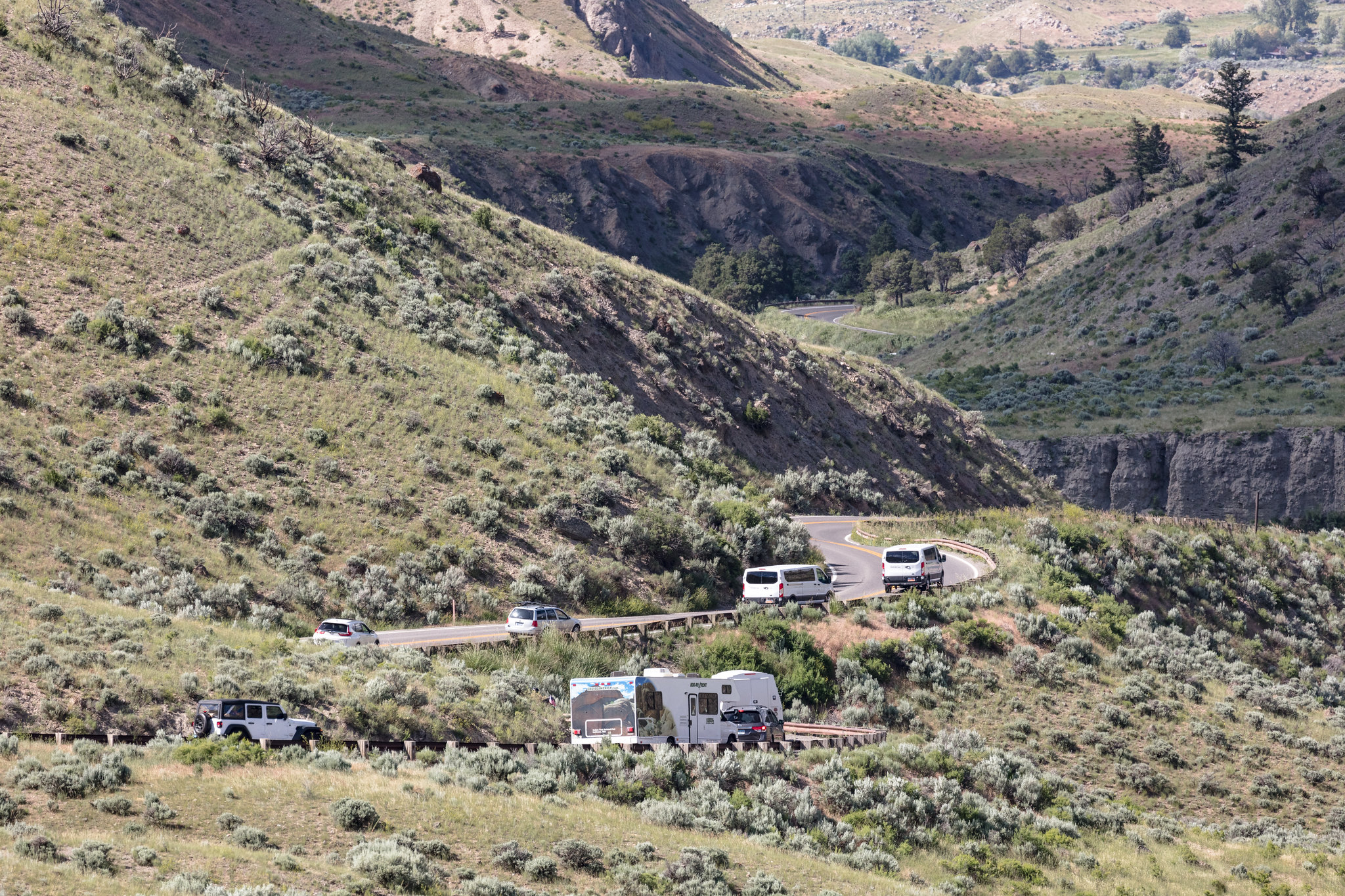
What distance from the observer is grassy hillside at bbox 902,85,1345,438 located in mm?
80000

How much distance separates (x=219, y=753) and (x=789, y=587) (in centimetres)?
2102

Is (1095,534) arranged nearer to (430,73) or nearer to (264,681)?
(264,681)

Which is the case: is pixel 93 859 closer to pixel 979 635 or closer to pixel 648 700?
pixel 648 700

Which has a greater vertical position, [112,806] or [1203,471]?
[1203,471]

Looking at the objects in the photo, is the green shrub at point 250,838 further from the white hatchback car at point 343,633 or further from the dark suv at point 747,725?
the white hatchback car at point 343,633

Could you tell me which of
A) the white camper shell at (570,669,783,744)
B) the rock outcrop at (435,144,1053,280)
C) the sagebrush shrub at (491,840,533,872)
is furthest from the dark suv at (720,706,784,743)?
the rock outcrop at (435,144,1053,280)

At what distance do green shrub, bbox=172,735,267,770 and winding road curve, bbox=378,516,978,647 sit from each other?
350 inches

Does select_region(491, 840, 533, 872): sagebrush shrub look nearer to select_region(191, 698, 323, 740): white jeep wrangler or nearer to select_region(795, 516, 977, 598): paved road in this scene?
select_region(191, 698, 323, 740): white jeep wrangler

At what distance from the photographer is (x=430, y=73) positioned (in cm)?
→ 14725

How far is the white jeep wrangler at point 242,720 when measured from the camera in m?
22.4

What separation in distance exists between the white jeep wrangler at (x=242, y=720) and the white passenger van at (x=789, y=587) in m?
18.1

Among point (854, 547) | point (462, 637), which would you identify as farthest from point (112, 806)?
point (854, 547)

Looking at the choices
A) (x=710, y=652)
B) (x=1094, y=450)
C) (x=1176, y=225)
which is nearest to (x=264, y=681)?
(x=710, y=652)

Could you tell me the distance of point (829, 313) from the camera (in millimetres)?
124562
